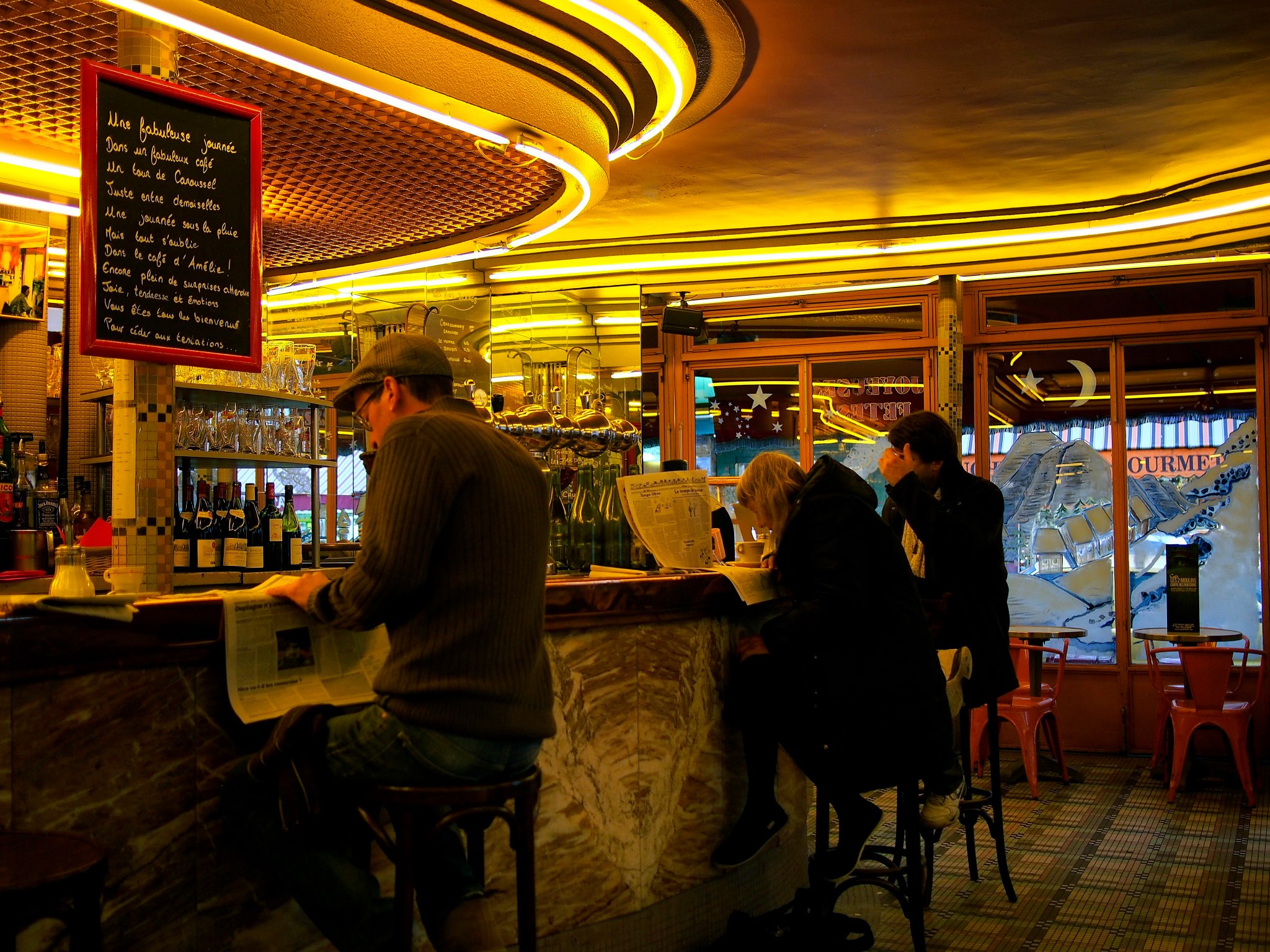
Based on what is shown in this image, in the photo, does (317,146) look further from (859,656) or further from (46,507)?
(859,656)

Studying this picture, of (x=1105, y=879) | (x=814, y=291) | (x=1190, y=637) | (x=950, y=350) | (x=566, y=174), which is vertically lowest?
(x=1105, y=879)

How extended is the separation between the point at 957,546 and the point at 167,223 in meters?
2.80

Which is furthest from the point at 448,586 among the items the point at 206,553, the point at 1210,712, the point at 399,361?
the point at 1210,712

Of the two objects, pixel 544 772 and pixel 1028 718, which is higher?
pixel 544 772

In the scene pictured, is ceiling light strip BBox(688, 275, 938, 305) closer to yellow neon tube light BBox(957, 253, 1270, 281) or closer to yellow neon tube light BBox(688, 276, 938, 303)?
yellow neon tube light BBox(688, 276, 938, 303)

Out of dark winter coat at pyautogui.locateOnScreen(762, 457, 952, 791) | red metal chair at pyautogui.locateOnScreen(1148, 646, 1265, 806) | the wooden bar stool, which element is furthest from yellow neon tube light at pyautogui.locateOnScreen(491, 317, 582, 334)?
the wooden bar stool

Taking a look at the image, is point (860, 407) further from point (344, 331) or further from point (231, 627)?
point (231, 627)

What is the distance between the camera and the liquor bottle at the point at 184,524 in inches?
191

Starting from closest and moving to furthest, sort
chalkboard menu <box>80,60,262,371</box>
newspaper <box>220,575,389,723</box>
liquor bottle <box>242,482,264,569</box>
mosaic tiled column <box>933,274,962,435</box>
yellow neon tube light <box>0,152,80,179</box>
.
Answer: newspaper <box>220,575,389,723</box> < chalkboard menu <box>80,60,262,371</box> < yellow neon tube light <box>0,152,80,179</box> < liquor bottle <box>242,482,264,569</box> < mosaic tiled column <box>933,274,962,435</box>

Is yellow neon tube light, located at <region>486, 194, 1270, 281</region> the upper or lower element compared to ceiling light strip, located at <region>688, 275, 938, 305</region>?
upper

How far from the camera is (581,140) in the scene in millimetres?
4430

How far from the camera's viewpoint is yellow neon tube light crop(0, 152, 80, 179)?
182 inches

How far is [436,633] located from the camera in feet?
7.40

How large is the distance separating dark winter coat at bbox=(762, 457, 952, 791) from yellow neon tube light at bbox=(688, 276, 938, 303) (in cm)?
483
